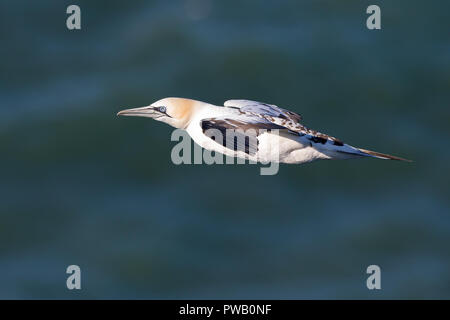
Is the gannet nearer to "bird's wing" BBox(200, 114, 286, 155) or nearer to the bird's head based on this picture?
"bird's wing" BBox(200, 114, 286, 155)

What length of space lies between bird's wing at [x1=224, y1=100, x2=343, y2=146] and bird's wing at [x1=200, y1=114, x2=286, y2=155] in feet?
1.46

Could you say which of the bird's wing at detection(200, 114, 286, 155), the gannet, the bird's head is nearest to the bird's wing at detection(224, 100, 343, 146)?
the gannet

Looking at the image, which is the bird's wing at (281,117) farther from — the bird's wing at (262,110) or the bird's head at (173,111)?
the bird's head at (173,111)

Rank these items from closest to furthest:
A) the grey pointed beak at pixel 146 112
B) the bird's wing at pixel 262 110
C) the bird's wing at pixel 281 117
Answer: the bird's wing at pixel 281 117, the bird's wing at pixel 262 110, the grey pointed beak at pixel 146 112

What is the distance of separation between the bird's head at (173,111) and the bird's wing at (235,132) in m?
0.81

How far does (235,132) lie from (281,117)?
1.28 meters

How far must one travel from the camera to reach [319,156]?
16531mm

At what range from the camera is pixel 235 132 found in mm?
16250

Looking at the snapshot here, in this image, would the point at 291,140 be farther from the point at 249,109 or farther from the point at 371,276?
the point at 371,276

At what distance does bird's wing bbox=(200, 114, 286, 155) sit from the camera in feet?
53.2

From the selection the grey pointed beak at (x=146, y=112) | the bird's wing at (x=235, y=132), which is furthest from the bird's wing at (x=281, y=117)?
the grey pointed beak at (x=146, y=112)

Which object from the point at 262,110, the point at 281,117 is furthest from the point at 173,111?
the point at 281,117

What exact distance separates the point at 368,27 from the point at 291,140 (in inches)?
276

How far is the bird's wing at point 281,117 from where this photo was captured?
16.3 meters
